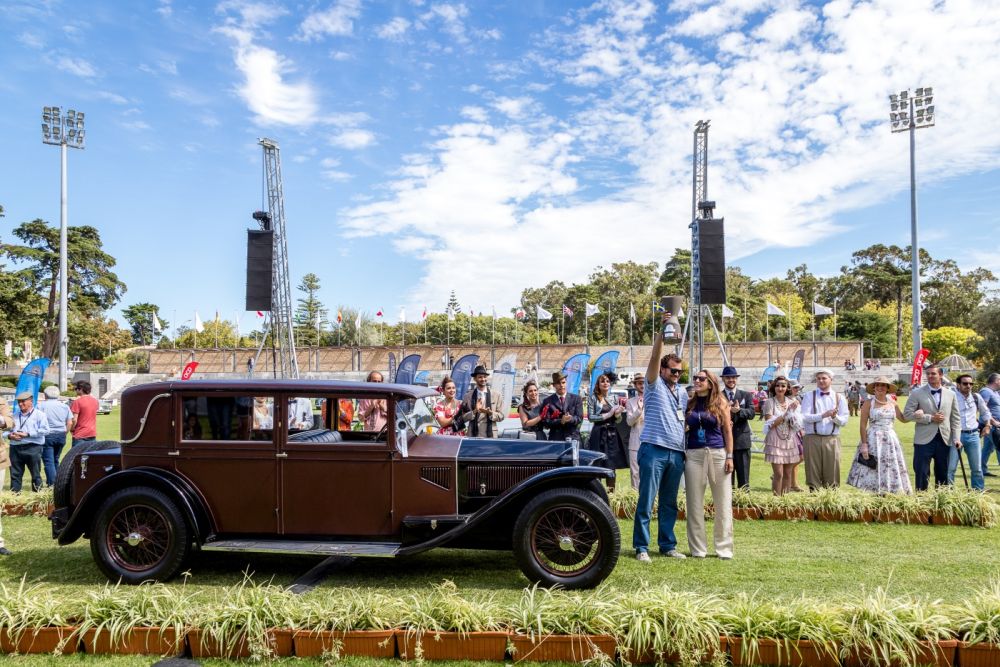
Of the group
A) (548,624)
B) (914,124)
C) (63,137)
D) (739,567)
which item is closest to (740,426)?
(739,567)

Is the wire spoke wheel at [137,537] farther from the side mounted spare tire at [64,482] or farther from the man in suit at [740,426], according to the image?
the man in suit at [740,426]

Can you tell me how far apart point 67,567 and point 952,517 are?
27.8 feet

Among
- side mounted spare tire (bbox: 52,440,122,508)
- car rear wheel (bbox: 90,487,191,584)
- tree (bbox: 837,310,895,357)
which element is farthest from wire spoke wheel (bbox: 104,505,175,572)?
tree (bbox: 837,310,895,357)

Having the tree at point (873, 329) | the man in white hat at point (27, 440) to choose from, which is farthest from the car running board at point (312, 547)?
the tree at point (873, 329)

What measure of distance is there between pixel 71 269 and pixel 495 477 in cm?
6120

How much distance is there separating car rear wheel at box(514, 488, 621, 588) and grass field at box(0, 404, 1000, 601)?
0.82 feet

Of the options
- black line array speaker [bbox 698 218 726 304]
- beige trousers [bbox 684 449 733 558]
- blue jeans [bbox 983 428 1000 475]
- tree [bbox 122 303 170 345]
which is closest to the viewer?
beige trousers [bbox 684 449 733 558]

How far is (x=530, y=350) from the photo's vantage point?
183ft

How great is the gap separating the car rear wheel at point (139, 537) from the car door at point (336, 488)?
796 millimetres

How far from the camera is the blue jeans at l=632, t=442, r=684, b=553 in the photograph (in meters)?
5.99

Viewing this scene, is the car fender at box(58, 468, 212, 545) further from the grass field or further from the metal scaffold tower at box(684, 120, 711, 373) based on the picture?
the metal scaffold tower at box(684, 120, 711, 373)

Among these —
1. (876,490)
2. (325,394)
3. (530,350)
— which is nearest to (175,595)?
(325,394)

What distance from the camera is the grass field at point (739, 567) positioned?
5.18 meters

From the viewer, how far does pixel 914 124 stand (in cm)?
2683
